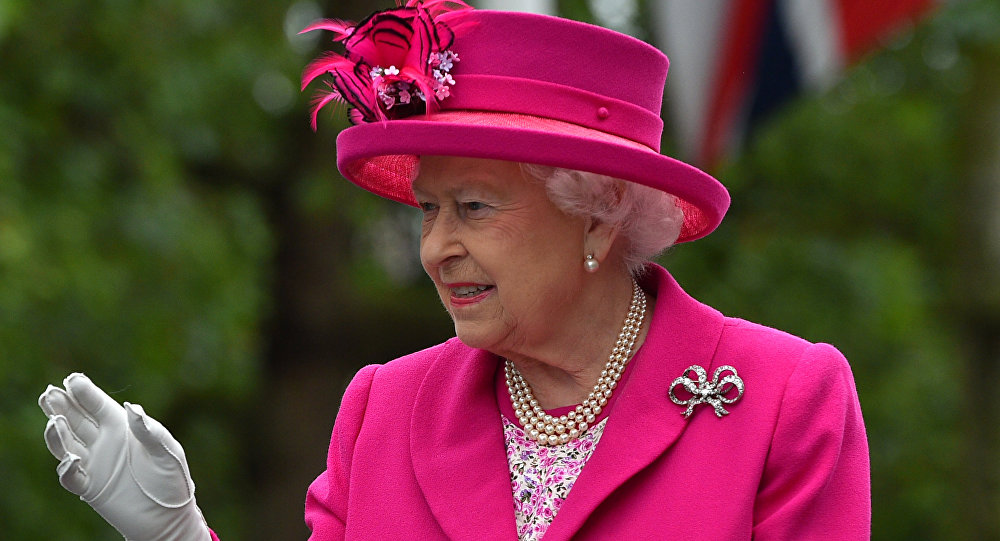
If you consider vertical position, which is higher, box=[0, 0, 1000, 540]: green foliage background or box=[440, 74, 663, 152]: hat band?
box=[440, 74, 663, 152]: hat band

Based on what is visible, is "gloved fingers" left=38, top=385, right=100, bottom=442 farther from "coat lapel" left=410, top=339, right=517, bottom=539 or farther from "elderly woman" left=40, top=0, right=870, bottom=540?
"coat lapel" left=410, top=339, right=517, bottom=539

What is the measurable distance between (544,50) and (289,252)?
6484mm

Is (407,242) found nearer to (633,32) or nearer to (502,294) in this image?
(633,32)

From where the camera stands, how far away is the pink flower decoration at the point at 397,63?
2541mm

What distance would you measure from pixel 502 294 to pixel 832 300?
6.61 metres

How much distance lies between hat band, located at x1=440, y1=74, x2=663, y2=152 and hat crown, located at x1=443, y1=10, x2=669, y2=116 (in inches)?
0.5

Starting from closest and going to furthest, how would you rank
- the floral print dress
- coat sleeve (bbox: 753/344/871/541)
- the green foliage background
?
coat sleeve (bbox: 753/344/871/541) < the floral print dress < the green foliage background

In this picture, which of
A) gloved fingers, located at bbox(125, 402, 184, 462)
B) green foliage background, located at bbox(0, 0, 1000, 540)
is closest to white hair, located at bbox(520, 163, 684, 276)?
gloved fingers, located at bbox(125, 402, 184, 462)

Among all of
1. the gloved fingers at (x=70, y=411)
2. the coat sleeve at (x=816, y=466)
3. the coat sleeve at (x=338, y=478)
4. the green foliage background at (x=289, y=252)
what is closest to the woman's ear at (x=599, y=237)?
the coat sleeve at (x=816, y=466)

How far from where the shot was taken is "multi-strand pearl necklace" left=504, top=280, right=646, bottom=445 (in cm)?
269

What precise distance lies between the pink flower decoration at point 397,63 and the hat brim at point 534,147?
39mm

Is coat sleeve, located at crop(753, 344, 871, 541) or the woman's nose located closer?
coat sleeve, located at crop(753, 344, 871, 541)

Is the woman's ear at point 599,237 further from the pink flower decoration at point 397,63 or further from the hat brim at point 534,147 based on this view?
the pink flower decoration at point 397,63

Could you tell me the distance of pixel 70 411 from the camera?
2520mm
